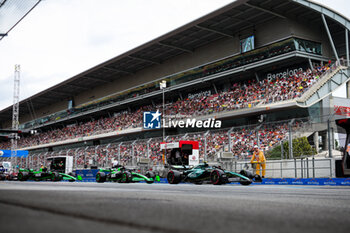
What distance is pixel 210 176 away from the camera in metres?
15.4

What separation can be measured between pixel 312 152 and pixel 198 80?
64.8ft

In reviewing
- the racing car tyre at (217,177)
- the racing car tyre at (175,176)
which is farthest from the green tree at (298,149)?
the racing car tyre at (175,176)

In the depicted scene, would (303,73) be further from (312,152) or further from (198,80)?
(312,152)

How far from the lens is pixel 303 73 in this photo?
2972cm

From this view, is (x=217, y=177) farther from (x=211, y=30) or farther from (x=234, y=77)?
(x=234, y=77)

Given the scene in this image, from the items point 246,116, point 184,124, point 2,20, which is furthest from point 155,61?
point 2,20

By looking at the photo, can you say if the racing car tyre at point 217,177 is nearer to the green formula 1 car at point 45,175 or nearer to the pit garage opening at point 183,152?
the pit garage opening at point 183,152

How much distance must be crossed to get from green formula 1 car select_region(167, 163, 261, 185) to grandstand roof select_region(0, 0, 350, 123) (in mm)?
16530

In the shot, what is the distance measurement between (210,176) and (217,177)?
431 millimetres

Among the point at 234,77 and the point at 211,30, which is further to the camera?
the point at 234,77

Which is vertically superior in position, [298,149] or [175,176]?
[298,149]

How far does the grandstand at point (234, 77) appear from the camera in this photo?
27.6 meters

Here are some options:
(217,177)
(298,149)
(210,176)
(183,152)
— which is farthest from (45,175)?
(298,149)

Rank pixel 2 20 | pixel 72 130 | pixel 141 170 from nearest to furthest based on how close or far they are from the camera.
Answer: pixel 2 20
pixel 141 170
pixel 72 130
